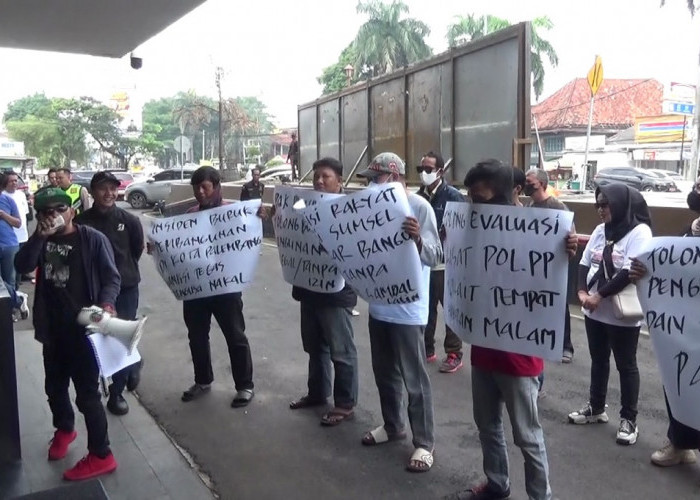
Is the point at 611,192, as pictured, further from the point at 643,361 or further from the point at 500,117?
the point at 500,117

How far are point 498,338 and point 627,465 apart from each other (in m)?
1.59

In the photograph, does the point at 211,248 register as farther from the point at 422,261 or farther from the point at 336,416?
the point at 422,261

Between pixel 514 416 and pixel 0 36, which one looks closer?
pixel 514 416

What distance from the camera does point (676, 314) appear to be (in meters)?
3.06

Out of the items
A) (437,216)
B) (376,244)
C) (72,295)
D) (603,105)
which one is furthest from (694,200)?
(603,105)

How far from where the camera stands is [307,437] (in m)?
4.60

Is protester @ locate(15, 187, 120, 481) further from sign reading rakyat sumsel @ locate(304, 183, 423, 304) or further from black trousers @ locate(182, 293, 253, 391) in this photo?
sign reading rakyat sumsel @ locate(304, 183, 423, 304)

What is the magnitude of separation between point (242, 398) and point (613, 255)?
294 cm

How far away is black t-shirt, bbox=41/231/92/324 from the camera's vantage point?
3.82 meters

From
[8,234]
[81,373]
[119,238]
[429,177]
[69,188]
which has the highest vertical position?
[429,177]

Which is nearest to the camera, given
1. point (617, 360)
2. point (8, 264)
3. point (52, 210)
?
point (52, 210)

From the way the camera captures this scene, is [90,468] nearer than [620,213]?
Yes

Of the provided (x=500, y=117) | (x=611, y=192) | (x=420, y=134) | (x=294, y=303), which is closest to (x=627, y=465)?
(x=611, y=192)

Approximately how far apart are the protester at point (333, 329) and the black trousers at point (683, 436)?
6.82 ft
